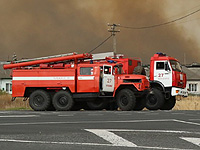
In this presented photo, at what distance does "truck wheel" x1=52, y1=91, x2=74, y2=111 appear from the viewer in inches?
890

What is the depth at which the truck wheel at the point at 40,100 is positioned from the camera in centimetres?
2311

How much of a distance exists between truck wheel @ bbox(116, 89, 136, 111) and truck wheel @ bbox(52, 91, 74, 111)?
2.59 m

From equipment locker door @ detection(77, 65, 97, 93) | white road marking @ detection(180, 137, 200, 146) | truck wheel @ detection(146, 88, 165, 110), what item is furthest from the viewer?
equipment locker door @ detection(77, 65, 97, 93)

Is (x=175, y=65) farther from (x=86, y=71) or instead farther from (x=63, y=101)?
(x=63, y=101)

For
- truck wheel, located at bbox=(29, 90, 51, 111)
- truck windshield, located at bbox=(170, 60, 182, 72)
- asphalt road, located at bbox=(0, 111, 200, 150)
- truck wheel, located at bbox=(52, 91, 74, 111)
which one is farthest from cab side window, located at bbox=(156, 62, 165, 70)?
asphalt road, located at bbox=(0, 111, 200, 150)

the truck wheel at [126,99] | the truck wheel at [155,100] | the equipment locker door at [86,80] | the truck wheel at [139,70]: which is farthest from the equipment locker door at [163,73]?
Result: the equipment locker door at [86,80]

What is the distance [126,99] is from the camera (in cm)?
2186

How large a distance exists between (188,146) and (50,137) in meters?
2.93

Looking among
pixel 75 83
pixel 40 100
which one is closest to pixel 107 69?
pixel 75 83

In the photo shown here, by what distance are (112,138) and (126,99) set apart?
13242mm

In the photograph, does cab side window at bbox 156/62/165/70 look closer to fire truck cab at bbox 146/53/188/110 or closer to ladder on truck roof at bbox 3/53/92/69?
fire truck cab at bbox 146/53/188/110

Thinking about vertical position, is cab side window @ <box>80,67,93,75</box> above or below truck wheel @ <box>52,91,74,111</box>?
above

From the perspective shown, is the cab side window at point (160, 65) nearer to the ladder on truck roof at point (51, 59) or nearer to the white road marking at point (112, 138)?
the ladder on truck roof at point (51, 59)

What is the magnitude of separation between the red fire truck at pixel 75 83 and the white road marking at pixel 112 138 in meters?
11.8
